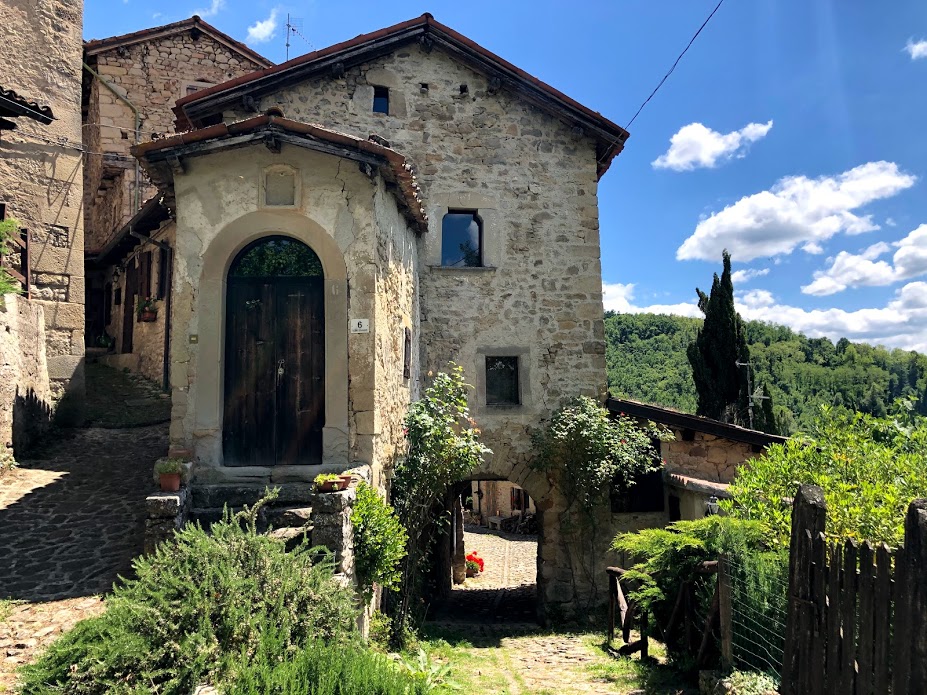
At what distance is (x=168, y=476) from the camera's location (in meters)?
6.22

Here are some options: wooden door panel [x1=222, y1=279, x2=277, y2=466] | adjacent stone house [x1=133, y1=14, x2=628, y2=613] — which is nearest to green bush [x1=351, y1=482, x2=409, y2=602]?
adjacent stone house [x1=133, y1=14, x2=628, y2=613]

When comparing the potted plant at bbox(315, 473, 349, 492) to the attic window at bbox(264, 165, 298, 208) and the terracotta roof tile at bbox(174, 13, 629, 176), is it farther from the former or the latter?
the terracotta roof tile at bbox(174, 13, 629, 176)

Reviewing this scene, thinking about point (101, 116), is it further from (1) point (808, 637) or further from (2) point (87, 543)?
(1) point (808, 637)

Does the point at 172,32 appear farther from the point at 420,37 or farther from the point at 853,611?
the point at 853,611

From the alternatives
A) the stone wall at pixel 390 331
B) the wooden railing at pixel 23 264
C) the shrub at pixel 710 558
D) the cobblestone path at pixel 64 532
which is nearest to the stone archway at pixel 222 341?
the stone wall at pixel 390 331

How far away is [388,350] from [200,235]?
259cm

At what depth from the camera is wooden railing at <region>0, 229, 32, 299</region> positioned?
995 cm

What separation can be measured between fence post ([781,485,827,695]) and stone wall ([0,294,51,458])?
906 cm

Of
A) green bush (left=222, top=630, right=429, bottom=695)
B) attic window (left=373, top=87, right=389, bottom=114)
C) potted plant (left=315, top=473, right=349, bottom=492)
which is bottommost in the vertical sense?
green bush (left=222, top=630, right=429, bottom=695)

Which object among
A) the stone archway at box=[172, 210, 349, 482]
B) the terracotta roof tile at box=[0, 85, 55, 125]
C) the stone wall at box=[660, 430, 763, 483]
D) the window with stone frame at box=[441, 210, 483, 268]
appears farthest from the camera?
the window with stone frame at box=[441, 210, 483, 268]

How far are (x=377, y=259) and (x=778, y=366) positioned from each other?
58.2 metres

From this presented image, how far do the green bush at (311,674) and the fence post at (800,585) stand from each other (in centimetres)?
264

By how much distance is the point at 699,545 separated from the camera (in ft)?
20.7

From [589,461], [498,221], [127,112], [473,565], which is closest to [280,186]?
[498,221]
